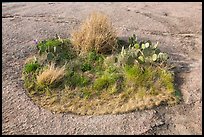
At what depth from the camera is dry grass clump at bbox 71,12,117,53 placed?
588cm

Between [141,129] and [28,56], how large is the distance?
2335mm

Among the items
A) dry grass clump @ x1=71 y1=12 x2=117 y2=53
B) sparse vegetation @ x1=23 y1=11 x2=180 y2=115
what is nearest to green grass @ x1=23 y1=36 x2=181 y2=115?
sparse vegetation @ x1=23 y1=11 x2=180 y2=115

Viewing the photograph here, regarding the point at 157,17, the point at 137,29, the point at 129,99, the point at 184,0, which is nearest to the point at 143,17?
the point at 157,17

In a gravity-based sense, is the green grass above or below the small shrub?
below

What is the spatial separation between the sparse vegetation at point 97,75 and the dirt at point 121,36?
0.17 metres

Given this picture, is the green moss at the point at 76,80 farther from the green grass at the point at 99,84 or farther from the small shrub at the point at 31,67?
the small shrub at the point at 31,67

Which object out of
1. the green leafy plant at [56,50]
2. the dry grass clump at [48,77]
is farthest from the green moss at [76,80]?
the green leafy plant at [56,50]

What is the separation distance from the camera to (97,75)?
211 inches

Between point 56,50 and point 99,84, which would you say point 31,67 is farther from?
point 99,84

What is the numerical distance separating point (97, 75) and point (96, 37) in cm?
76

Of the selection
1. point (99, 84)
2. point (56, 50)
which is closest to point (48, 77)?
point (99, 84)

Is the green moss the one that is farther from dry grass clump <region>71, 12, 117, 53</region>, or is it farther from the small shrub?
dry grass clump <region>71, 12, 117, 53</region>

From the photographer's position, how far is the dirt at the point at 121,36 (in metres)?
4.40

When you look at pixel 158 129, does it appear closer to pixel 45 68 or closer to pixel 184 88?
pixel 184 88
